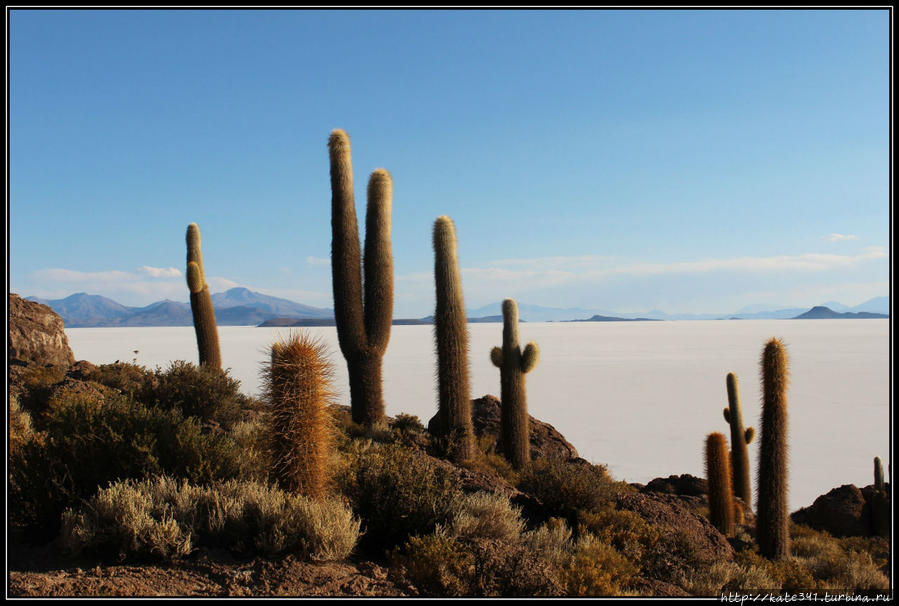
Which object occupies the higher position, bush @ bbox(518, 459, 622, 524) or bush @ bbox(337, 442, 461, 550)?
bush @ bbox(337, 442, 461, 550)

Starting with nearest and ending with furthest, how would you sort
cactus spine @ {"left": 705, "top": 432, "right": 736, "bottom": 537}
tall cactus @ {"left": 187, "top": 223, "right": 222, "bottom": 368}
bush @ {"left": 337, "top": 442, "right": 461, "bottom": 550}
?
bush @ {"left": 337, "top": 442, "right": 461, "bottom": 550}, cactus spine @ {"left": 705, "top": 432, "right": 736, "bottom": 537}, tall cactus @ {"left": 187, "top": 223, "right": 222, "bottom": 368}

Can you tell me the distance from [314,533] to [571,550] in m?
2.72

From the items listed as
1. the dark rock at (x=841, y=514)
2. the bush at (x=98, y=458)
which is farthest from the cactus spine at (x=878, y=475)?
the bush at (x=98, y=458)

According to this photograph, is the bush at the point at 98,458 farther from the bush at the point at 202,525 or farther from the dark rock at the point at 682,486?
the dark rock at the point at 682,486

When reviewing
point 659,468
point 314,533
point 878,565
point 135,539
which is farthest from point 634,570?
point 659,468

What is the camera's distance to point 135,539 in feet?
17.3

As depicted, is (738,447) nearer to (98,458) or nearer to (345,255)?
(345,255)

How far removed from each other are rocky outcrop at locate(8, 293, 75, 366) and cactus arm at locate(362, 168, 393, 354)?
10471 mm

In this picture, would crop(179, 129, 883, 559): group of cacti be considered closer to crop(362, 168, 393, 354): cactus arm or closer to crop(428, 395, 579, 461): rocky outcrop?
crop(362, 168, 393, 354): cactus arm

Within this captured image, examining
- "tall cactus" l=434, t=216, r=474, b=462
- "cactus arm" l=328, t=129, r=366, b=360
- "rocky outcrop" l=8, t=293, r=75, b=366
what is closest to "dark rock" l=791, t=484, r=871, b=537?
"tall cactus" l=434, t=216, r=474, b=462

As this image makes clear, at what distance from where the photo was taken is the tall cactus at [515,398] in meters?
13.6

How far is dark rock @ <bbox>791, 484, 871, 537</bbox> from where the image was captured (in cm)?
1325

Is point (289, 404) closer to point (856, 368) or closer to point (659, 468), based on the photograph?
point (659, 468)

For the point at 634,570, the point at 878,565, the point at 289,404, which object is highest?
the point at 289,404
